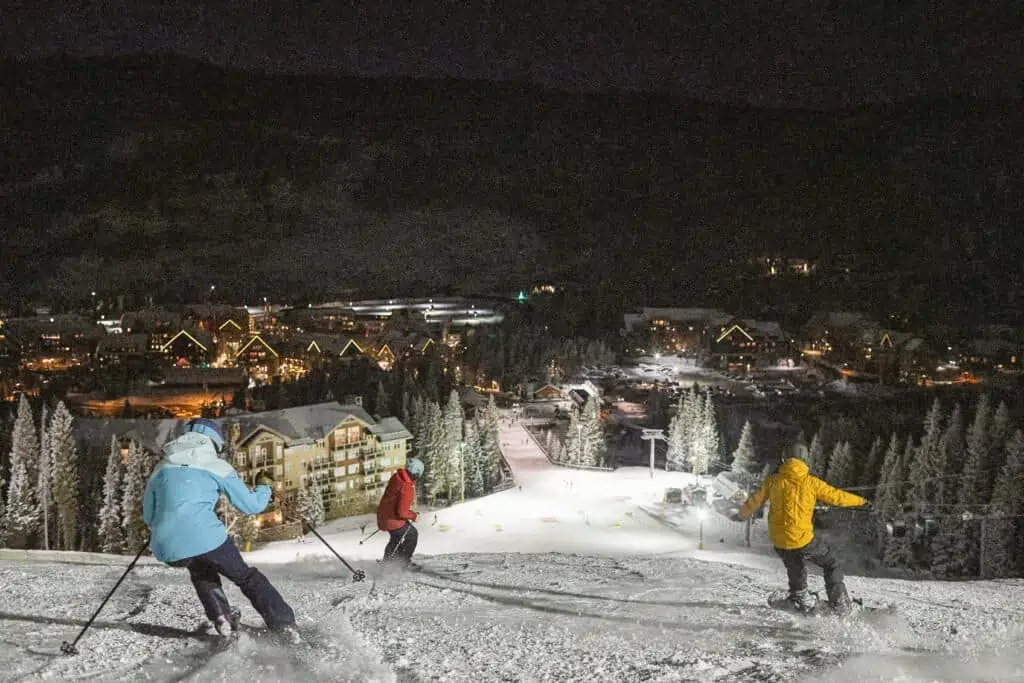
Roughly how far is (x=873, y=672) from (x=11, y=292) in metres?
162

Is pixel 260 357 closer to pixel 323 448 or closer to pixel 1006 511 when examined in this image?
pixel 323 448

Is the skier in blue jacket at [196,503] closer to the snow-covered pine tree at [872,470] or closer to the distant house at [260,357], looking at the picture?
the snow-covered pine tree at [872,470]

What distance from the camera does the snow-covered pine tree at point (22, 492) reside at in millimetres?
32875

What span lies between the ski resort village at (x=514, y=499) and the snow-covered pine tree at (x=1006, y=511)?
0.50 feet

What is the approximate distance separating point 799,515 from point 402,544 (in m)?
4.87

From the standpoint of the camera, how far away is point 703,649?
6641mm

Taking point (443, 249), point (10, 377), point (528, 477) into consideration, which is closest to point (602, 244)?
point (443, 249)

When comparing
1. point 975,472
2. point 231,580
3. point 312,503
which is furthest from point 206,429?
point 975,472

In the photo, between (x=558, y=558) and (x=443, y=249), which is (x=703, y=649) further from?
(x=443, y=249)

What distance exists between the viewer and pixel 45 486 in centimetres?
3238

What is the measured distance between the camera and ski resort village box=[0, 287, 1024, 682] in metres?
6.50

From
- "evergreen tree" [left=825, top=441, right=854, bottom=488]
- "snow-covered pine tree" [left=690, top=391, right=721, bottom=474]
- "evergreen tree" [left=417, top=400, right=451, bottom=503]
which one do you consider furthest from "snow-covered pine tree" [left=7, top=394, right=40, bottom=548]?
"evergreen tree" [left=825, top=441, right=854, bottom=488]

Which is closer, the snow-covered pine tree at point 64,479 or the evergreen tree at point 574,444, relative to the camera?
the snow-covered pine tree at point 64,479

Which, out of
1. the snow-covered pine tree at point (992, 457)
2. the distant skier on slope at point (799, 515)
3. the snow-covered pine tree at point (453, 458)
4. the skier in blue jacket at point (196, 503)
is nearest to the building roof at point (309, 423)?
the snow-covered pine tree at point (453, 458)
